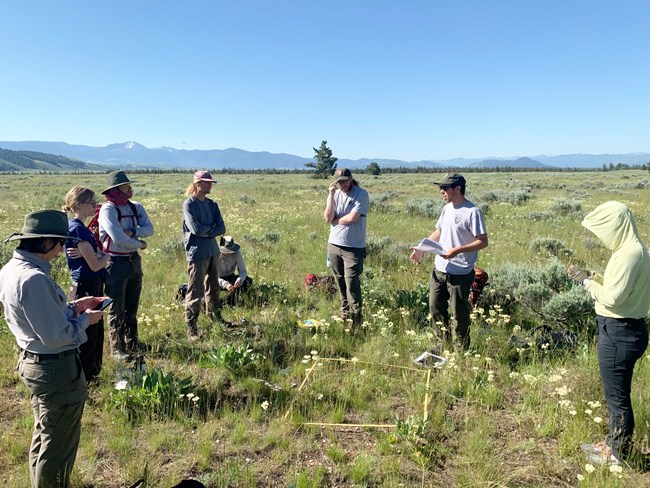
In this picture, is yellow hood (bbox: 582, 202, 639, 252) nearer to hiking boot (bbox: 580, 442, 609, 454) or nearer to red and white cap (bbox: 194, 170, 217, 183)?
hiking boot (bbox: 580, 442, 609, 454)

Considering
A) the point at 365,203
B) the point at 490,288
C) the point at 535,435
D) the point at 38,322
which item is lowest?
the point at 535,435

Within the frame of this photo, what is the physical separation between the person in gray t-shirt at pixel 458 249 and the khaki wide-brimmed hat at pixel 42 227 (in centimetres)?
387

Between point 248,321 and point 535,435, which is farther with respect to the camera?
point 248,321

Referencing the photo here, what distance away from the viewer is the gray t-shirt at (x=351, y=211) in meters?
5.59

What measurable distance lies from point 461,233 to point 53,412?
4.24 meters

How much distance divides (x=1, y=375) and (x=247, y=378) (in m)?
2.86

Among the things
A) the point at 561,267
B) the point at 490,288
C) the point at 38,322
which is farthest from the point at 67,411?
the point at 561,267

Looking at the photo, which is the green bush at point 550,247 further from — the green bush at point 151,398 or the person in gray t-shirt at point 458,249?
the green bush at point 151,398

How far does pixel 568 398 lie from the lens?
3.96 meters

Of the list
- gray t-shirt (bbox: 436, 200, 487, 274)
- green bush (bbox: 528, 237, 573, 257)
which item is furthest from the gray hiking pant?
green bush (bbox: 528, 237, 573, 257)

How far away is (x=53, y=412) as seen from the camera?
266 cm

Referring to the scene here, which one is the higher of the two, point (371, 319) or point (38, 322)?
point (38, 322)

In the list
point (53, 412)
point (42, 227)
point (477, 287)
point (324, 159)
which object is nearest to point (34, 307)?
point (42, 227)

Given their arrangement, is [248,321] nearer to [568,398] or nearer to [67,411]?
[67,411]
